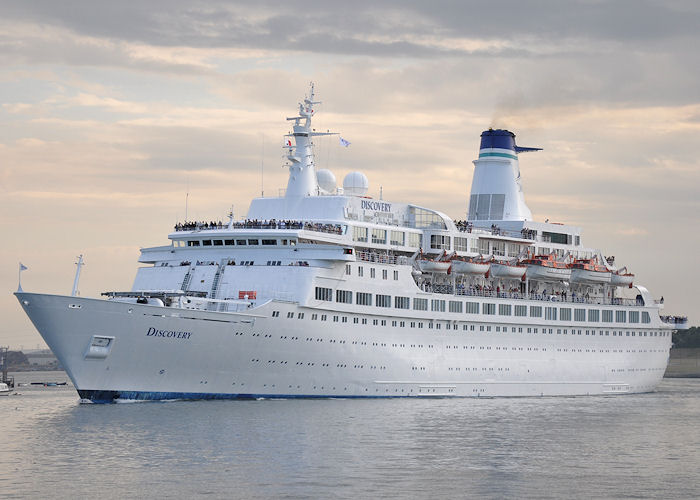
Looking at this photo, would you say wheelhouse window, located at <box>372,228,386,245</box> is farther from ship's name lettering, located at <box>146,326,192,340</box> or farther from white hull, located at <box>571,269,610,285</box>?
white hull, located at <box>571,269,610,285</box>

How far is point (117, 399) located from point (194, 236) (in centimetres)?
1134

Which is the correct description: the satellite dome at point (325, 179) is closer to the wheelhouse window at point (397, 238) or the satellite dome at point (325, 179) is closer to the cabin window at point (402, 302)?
the wheelhouse window at point (397, 238)

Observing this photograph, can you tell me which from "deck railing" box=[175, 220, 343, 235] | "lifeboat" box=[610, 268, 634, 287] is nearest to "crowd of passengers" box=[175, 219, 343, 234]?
"deck railing" box=[175, 220, 343, 235]

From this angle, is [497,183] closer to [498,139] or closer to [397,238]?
[498,139]

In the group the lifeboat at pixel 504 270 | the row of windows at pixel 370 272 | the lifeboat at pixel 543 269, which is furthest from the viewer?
the lifeboat at pixel 543 269

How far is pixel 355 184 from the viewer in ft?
208

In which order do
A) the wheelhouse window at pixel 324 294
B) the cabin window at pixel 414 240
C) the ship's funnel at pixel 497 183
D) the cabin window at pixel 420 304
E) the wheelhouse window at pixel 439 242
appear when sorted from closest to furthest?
the wheelhouse window at pixel 324 294
the cabin window at pixel 420 304
the cabin window at pixel 414 240
the wheelhouse window at pixel 439 242
the ship's funnel at pixel 497 183

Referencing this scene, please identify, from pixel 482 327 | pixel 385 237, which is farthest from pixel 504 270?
pixel 385 237

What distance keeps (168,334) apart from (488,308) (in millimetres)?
21623

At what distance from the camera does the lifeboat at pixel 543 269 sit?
67.7 m

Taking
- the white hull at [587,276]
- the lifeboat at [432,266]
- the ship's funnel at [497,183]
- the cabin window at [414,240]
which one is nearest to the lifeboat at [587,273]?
the white hull at [587,276]

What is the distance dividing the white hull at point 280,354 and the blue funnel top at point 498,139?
44.3 ft

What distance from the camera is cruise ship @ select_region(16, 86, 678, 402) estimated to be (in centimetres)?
4903

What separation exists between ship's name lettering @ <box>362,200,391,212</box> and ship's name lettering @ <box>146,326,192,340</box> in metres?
15.6
